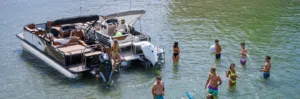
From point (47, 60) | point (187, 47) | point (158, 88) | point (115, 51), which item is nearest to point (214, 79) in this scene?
point (158, 88)

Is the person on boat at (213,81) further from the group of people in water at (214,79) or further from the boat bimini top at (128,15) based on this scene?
the boat bimini top at (128,15)

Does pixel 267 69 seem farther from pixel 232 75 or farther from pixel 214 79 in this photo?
pixel 214 79

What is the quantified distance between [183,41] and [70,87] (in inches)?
382

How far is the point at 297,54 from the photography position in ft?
80.1

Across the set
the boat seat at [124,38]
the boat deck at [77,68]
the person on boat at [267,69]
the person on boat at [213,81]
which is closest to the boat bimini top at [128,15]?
the boat seat at [124,38]

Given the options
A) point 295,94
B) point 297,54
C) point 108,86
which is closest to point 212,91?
point 295,94

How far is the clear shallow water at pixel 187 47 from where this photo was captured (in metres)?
19.9

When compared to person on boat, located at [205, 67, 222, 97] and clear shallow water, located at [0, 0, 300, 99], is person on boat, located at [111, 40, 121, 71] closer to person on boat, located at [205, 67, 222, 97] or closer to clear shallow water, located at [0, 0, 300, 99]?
clear shallow water, located at [0, 0, 300, 99]

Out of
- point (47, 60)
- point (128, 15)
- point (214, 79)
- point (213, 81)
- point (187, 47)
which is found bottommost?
point (47, 60)

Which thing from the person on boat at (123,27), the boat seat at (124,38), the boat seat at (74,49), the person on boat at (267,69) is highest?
the person on boat at (123,27)

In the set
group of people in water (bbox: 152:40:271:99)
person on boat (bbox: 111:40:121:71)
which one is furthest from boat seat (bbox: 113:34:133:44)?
group of people in water (bbox: 152:40:271:99)

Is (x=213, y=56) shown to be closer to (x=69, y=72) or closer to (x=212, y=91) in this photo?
(x=212, y=91)

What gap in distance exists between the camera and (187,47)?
26.1 m

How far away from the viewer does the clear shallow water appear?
65.2ft
